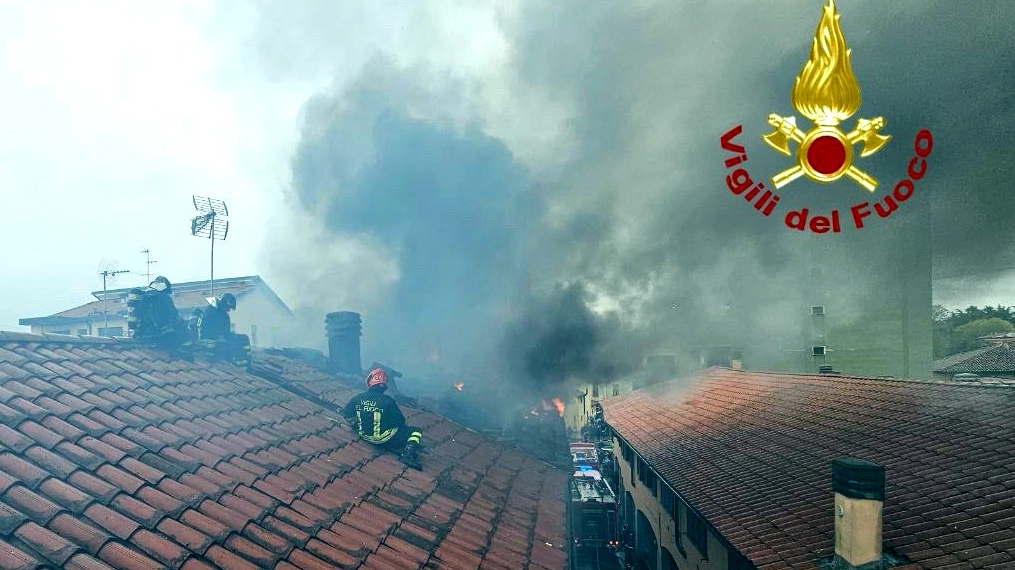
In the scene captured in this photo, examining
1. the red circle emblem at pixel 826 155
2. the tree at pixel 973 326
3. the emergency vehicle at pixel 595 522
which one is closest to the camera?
the red circle emblem at pixel 826 155

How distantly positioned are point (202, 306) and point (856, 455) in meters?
30.0

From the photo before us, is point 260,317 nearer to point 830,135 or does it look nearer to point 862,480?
point 830,135

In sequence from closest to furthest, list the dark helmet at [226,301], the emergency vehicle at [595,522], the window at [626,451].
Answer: the dark helmet at [226,301], the emergency vehicle at [595,522], the window at [626,451]

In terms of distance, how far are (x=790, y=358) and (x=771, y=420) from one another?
12.9 metres

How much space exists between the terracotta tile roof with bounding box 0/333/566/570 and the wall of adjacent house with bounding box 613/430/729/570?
3263mm

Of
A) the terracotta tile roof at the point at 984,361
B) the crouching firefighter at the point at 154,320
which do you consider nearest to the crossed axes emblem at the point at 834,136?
the crouching firefighter at the point at 154,320

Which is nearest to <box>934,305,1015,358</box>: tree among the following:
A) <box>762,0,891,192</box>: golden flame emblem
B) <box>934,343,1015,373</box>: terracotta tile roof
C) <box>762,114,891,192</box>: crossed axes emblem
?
<box>934,343,1015,373</box>: terracotta tile roof

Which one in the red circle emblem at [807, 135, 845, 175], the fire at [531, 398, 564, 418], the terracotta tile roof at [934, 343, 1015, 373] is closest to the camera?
the red circle emblem at [807, 135, 845, 175]

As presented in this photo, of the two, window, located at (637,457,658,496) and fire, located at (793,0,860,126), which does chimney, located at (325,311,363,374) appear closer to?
window, located at (637,457,658,496)

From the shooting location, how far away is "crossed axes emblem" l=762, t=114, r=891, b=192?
7891 mm

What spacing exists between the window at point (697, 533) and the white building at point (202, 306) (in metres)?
23.7

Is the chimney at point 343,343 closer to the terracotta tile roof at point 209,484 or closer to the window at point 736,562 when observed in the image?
the terracotta tile roof at point 209,484

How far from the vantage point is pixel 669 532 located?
1309cm

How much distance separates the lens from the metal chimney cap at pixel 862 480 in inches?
230
